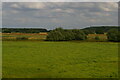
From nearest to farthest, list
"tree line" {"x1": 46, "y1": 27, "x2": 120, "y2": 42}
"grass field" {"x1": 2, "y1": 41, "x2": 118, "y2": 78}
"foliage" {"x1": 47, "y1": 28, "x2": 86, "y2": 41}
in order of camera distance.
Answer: "grass field" {"x1": 2, "y1": 41, "x2": 118, "y2": 78} < "tree line" {"x1": 46, "y1": 27, "x2": 120, "y2": 42} < "foliage" {"x1": 47, "y1": 28, "x2": 86, "y2": 41}

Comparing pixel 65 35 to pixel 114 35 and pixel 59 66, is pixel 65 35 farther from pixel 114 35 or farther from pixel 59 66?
pixel 59 66

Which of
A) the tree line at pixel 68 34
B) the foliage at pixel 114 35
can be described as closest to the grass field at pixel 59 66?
the foliage at pixel 114 35

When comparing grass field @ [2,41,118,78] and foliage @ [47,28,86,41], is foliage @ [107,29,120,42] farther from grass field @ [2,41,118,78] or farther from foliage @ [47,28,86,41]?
grass field @ [2,41,118,78]

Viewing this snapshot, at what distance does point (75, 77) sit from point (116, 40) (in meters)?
62.6

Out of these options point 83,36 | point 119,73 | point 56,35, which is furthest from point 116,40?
point 119,73

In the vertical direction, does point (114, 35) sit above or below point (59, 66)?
Answer: above

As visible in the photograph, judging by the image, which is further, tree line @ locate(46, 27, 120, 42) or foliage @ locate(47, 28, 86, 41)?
foliage @ locate(47, 28, 86, 41)

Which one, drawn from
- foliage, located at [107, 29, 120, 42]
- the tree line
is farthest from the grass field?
the tree line

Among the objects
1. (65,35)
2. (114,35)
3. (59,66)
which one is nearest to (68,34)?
(65,35)

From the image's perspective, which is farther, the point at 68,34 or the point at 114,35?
the point at 68,34

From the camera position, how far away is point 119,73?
14.3 meters

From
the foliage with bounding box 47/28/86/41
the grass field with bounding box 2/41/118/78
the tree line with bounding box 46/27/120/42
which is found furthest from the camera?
the foliage with bounding box 47/28/86/41

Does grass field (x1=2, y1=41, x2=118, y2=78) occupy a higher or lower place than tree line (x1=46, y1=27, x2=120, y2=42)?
lower

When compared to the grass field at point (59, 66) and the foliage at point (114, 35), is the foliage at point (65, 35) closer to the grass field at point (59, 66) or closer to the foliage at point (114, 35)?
the foliage at point (114, 35)
